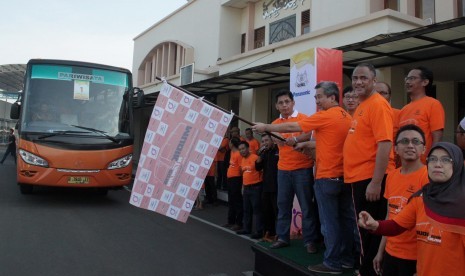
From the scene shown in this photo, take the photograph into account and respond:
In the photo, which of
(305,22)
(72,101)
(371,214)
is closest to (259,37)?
(305,22)

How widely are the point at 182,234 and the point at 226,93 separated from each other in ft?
29.3

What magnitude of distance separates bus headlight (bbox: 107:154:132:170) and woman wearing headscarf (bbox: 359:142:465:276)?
6801 mm

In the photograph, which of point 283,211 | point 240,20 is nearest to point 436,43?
point 283,211

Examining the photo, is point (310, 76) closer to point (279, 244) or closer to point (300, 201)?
point (300, 201)

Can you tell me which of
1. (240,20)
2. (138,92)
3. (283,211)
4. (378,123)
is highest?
(240,20)

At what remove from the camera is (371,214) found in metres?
3.31

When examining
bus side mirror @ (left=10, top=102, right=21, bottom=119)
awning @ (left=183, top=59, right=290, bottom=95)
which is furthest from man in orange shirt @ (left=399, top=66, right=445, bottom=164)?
bus side mirror @ (left=10, top=102, right=21, bottom=119)

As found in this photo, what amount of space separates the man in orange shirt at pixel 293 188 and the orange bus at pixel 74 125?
15.7 ft

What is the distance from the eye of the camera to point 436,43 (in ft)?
22.8

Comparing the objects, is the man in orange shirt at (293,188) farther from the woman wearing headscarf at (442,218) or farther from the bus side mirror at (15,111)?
the bus side mirror at (15,111)

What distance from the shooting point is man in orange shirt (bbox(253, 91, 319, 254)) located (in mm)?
4559

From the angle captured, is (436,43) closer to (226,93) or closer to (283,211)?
(283,211)

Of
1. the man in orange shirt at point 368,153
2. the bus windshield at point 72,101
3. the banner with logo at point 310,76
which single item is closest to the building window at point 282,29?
the bus windshield at point 72,101

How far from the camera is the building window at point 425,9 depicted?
947 centimetres
